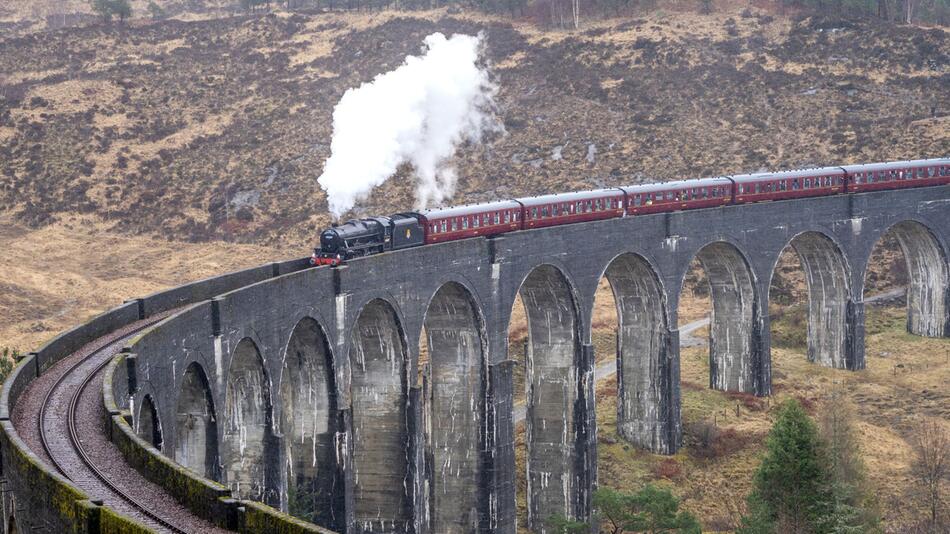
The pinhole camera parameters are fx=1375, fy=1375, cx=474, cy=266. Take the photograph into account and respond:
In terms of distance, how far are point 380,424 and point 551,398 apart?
30.0 ft

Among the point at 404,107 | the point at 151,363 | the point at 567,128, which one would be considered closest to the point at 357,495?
the point at 151,363

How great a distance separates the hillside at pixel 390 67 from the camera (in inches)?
3740

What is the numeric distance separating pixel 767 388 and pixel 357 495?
24.3 metres

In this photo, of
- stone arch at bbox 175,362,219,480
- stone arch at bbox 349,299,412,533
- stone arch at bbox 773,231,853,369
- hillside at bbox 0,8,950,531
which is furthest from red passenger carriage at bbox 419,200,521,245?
stone arch at bbox 773,231,853,369

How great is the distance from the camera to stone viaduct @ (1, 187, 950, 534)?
41.1 metres

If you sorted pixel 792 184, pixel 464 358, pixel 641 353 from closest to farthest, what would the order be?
pixel 464 358 → pixel 641 353 → pixel 792 184

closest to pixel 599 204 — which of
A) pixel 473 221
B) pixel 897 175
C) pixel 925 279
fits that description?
pixel 473 221

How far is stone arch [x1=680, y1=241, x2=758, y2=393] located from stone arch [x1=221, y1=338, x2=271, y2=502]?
27.9 metres

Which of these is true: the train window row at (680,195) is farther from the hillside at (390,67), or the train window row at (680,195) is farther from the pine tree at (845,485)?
the hillside at (390,67)

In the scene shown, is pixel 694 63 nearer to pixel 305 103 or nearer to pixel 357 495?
pixel 305 103

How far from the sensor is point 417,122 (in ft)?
242

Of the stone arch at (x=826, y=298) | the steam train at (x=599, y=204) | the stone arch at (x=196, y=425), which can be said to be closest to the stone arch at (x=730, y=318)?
the steam train at (x=599, y=204)

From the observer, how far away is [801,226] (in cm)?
6675

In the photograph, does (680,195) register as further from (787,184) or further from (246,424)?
(246,424)
